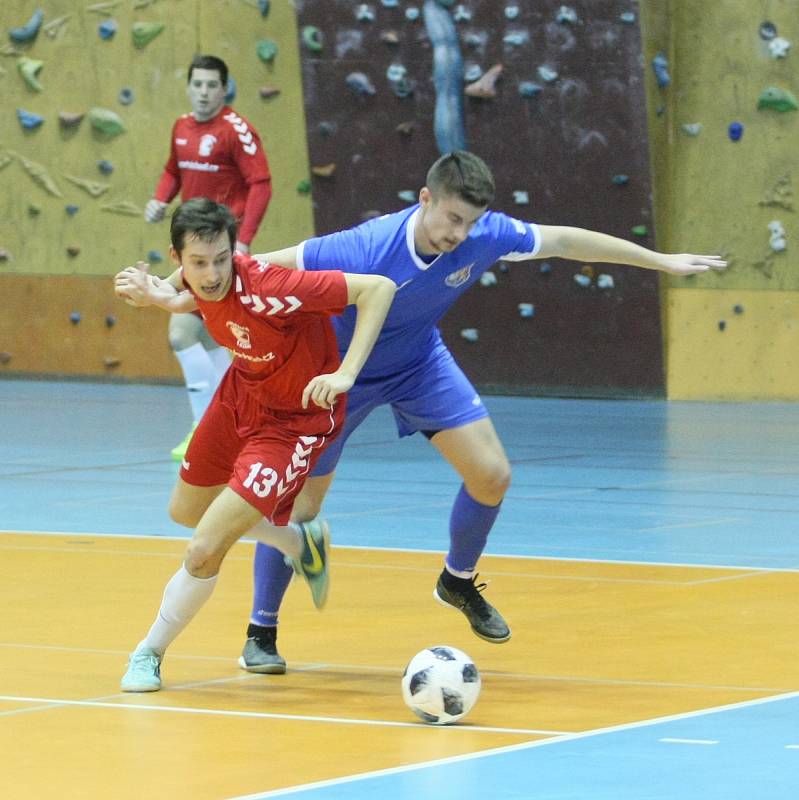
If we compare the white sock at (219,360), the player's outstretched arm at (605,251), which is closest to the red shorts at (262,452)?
the player's outstretched arm at (605,251)

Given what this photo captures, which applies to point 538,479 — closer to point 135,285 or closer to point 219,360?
point 219,360

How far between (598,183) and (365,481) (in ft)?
16.5

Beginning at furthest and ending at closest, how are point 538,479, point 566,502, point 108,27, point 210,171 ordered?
point 108,27
point 210,171
point 538,479
point 566,502

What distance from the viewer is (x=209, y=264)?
5.65 metres

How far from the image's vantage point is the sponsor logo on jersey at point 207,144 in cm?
1169

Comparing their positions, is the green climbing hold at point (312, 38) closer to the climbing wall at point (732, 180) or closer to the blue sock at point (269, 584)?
the climbing wall at point (732, 180)

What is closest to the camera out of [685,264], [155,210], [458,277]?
[458,277]

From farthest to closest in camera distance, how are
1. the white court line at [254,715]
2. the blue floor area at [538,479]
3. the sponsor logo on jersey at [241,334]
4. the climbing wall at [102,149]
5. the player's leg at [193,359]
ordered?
the climbing wall at [102,149] < the player's leg at [193,359] < the blue floor area at [538,479] < the sponsor logo on jersey at [241,334] < the white court line at [254,715]

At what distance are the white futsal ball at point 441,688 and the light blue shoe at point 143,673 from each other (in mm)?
742

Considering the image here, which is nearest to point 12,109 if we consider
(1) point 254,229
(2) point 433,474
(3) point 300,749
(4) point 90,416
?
(4) point 90,416

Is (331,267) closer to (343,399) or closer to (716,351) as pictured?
(343,399)

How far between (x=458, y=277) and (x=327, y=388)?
0.87 metres

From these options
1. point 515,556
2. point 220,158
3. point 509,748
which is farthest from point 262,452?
point 220,158

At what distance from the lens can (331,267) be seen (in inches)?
242
